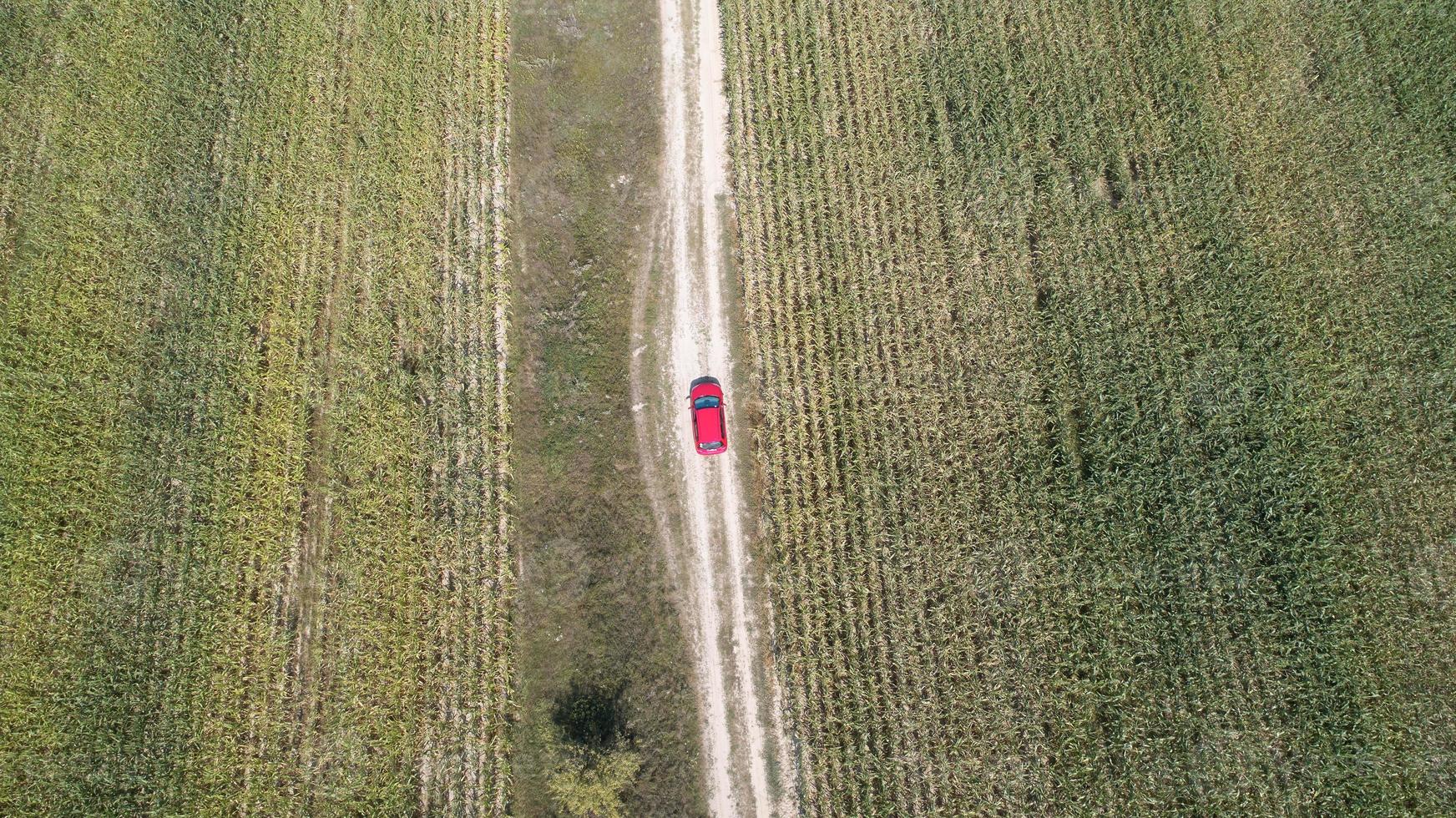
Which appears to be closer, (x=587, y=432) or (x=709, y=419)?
(x=709, y=419)

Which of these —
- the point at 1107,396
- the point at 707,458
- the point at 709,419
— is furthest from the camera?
the point at 707,458

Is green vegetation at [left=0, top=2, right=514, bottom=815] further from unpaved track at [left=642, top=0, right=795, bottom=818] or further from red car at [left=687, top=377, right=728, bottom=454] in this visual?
red car at [left=687, top=377, right=728, bottom=454]

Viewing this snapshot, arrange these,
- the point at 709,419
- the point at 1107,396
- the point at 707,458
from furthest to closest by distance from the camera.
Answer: the point at 707,458 < the point at 1107,396 < the point at 709,419

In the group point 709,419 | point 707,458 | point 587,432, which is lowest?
point 707,458

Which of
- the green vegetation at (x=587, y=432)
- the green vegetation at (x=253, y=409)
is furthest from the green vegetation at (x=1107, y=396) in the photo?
the green vegetation at (x=253, y=409)

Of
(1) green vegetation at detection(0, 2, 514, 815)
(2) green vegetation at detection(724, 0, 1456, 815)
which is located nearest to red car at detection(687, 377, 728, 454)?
(2) green vegetation at detection(724, 0, 1456, 815)

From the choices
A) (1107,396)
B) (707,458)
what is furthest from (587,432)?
(1107,396)

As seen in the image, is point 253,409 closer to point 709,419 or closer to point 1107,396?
point 709,419

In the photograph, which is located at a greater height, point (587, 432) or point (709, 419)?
point (587, 432)

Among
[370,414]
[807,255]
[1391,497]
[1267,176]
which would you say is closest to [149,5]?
[370,414]
